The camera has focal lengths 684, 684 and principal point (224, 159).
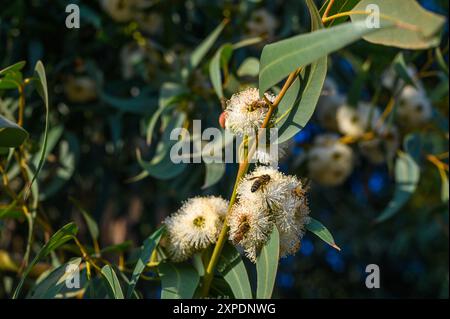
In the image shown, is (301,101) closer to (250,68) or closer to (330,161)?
(250,68)

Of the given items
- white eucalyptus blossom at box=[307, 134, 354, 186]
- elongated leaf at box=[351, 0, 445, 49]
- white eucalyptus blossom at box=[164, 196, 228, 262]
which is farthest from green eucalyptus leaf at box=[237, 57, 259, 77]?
elongated leaf at box=[351, 0, 445, 49]

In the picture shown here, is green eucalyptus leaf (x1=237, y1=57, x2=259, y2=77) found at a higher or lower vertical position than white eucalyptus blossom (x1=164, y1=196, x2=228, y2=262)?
higher

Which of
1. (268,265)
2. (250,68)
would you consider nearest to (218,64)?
(250,68)

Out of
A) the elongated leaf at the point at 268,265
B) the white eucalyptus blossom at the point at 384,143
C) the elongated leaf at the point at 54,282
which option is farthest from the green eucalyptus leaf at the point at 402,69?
the elongated leaf at the point at 54,282

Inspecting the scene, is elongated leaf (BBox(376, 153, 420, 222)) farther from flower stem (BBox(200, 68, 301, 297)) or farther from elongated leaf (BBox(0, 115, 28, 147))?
elongated leaf (BBox(0, 115, 28, 147))

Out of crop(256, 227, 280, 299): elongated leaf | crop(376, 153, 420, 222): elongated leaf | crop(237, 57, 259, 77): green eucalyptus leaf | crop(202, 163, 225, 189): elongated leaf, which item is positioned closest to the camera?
crop(256, 227, 280, 299): elongated leaf

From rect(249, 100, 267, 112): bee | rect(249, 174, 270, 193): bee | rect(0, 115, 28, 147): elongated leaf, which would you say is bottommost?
rect(249, 174, 270, 193): bee
